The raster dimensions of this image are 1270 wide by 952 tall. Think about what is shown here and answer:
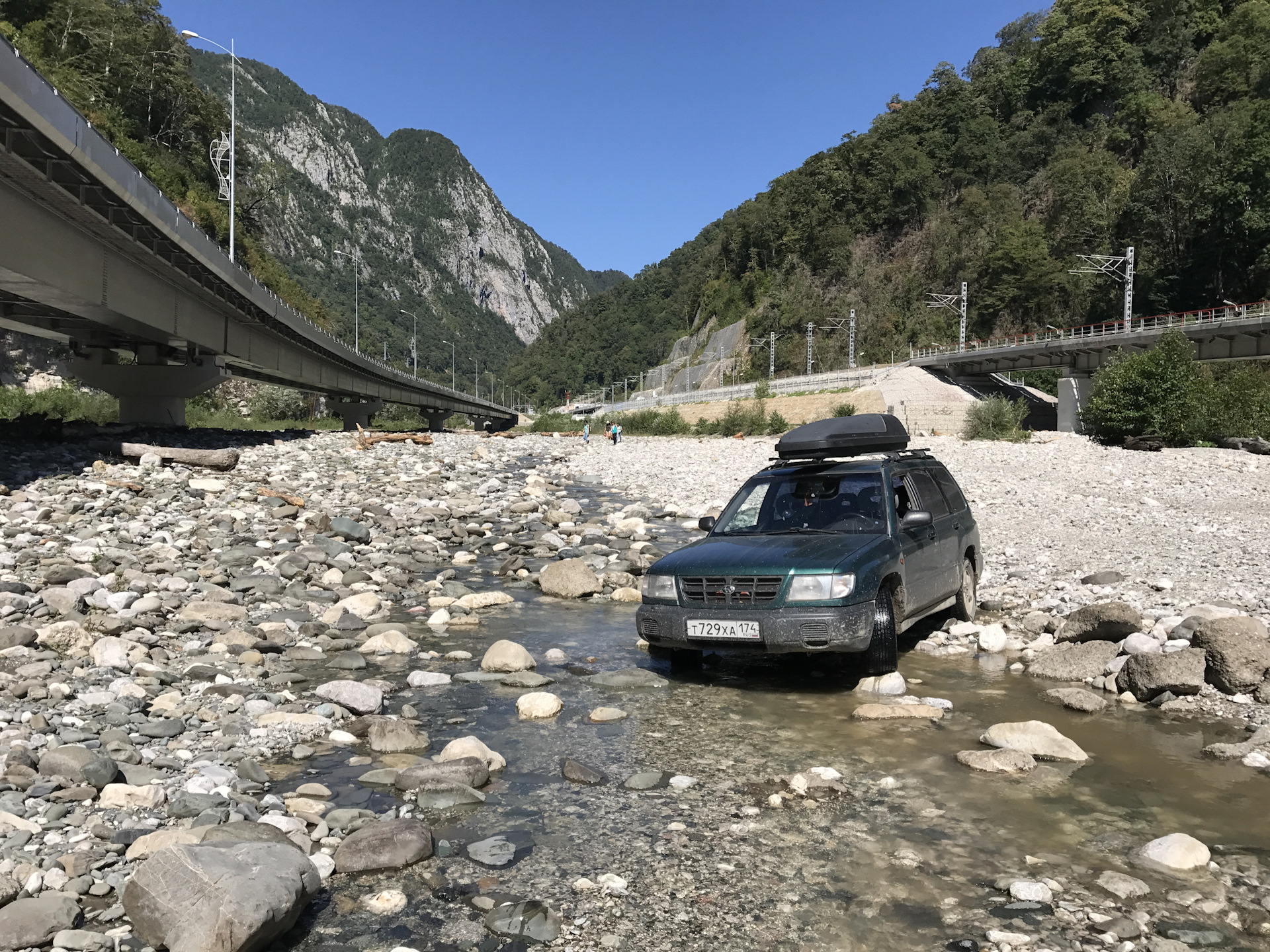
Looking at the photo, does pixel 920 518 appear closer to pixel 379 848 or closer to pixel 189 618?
pixel 379 848

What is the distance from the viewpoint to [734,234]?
13712 cm

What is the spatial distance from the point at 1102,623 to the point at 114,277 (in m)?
20.5

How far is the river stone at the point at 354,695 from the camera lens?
21.3ft

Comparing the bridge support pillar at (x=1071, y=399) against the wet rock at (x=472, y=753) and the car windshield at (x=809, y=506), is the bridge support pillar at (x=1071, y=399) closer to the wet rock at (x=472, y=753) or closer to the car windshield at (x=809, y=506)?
the car windshield at (x=809, y=506)

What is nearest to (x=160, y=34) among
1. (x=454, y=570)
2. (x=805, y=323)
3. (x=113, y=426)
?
(x=113, y=426)

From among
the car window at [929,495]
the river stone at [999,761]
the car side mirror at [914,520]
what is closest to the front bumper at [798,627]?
the car side mirror at [914,520]

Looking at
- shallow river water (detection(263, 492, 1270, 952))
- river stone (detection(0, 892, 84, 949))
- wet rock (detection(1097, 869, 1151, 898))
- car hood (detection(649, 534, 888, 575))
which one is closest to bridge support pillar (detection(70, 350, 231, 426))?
shallow river water (detection(263, 492, 1270, 952))

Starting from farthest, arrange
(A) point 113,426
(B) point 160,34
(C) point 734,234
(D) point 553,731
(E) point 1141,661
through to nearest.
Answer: (C) point 734,234 → (B) point 160,34 → (A) point 113,426 → (E) point 1141,661 → (D) point 553,731

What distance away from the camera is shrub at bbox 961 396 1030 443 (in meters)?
35.5

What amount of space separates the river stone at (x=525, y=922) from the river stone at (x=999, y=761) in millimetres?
3029

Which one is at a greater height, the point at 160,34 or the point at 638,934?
the point at 160,34

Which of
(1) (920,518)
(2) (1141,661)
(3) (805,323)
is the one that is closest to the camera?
(2) (1141,661)

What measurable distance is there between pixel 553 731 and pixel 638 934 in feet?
9.06

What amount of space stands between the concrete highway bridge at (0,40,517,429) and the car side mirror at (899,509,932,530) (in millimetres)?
13449
